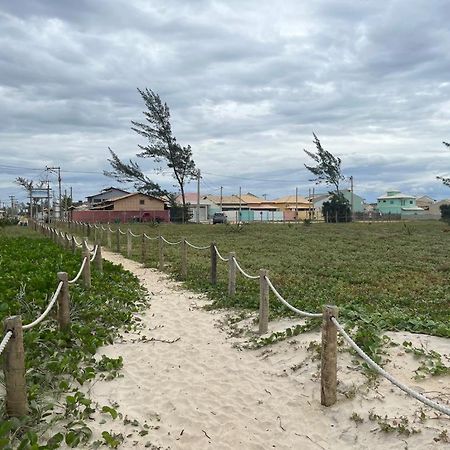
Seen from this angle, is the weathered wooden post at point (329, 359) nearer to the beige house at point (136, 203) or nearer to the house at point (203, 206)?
the beige house at point (136, 203)

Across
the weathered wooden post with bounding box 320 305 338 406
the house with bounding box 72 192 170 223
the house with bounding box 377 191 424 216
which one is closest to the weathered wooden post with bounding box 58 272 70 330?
the weathered wooden post with bounding box 320 305 338 406

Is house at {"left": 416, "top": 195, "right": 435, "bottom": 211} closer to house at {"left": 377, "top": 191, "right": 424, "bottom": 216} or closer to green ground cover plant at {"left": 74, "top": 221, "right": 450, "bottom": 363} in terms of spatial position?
house at {"left": 377, "top": 191, "right": 424, "bottom": 216}

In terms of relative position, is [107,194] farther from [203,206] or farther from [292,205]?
[292,205]

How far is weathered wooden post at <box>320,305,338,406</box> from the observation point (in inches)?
195

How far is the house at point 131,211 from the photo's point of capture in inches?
2313

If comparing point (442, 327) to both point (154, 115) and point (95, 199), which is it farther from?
point (95, 199)

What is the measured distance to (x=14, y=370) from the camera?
4.25m

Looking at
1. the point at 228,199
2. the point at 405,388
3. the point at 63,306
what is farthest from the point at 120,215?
the point at 405,388

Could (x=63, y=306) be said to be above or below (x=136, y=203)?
below

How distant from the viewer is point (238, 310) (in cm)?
899

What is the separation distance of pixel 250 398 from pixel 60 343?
2531mm

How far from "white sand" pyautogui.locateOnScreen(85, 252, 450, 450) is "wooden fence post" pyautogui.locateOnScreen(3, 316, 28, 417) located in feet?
2.48

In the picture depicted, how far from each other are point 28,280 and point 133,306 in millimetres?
1918

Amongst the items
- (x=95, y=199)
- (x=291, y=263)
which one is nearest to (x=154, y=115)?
(x=95, y=199)
